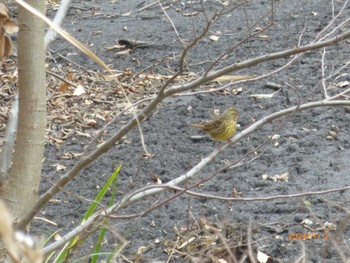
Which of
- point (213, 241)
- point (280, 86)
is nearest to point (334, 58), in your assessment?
point (280, 86)

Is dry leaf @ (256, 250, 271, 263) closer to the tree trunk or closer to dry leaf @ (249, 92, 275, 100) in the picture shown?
the tree trunk

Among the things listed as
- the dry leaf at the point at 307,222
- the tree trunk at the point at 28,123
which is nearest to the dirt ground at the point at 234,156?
the dry leaf at the point at 307,222

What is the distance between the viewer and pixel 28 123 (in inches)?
115

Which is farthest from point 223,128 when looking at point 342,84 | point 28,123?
point 342,84

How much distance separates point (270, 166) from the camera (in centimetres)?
508

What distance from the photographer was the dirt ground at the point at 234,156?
13.8 ft

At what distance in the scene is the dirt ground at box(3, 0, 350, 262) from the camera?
4219 millimetres

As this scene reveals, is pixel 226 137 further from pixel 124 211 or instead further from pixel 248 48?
pixel 248 48

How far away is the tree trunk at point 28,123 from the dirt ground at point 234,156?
253 millimetres

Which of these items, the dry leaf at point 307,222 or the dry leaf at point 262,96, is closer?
the dry leaf at point 307,222

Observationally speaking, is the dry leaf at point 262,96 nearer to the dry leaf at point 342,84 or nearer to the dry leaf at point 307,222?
the dry leaf at point 342,84

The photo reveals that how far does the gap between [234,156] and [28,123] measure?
8.42ft

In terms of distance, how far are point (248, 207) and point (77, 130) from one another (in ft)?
6.63

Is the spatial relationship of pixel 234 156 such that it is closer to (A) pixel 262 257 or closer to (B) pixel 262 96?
(B) pixel 262 96
